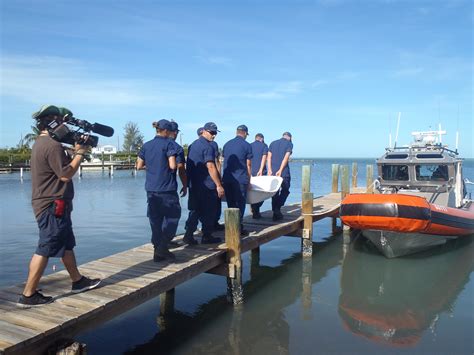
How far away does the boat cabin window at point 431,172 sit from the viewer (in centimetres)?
1026

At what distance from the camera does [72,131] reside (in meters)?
3.78

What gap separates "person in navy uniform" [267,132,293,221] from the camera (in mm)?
9254

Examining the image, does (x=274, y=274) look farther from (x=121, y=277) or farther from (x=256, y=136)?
(x=121, y=277)

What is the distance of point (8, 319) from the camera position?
Result: 3.71m

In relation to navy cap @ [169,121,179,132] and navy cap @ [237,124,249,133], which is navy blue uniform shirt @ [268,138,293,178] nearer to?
navy cap @ [237,124,249,133]

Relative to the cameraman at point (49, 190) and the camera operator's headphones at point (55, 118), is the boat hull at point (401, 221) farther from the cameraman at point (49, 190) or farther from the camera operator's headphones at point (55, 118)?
the camera operator's headphones at point (55, 118)

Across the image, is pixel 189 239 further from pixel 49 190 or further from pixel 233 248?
pixel 49 190

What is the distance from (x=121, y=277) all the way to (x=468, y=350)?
4.51m

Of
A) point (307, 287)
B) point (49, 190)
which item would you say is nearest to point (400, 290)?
point (307, 287)

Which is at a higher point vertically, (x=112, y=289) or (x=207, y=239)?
(x=207, y=239)

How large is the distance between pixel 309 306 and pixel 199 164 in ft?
9.90

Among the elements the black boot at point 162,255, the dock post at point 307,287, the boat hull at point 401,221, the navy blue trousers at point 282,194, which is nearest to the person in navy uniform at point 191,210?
the black boot at point 162,255

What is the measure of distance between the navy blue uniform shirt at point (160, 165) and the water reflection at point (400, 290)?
3.41 m

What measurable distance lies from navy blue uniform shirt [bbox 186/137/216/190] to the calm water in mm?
2036
